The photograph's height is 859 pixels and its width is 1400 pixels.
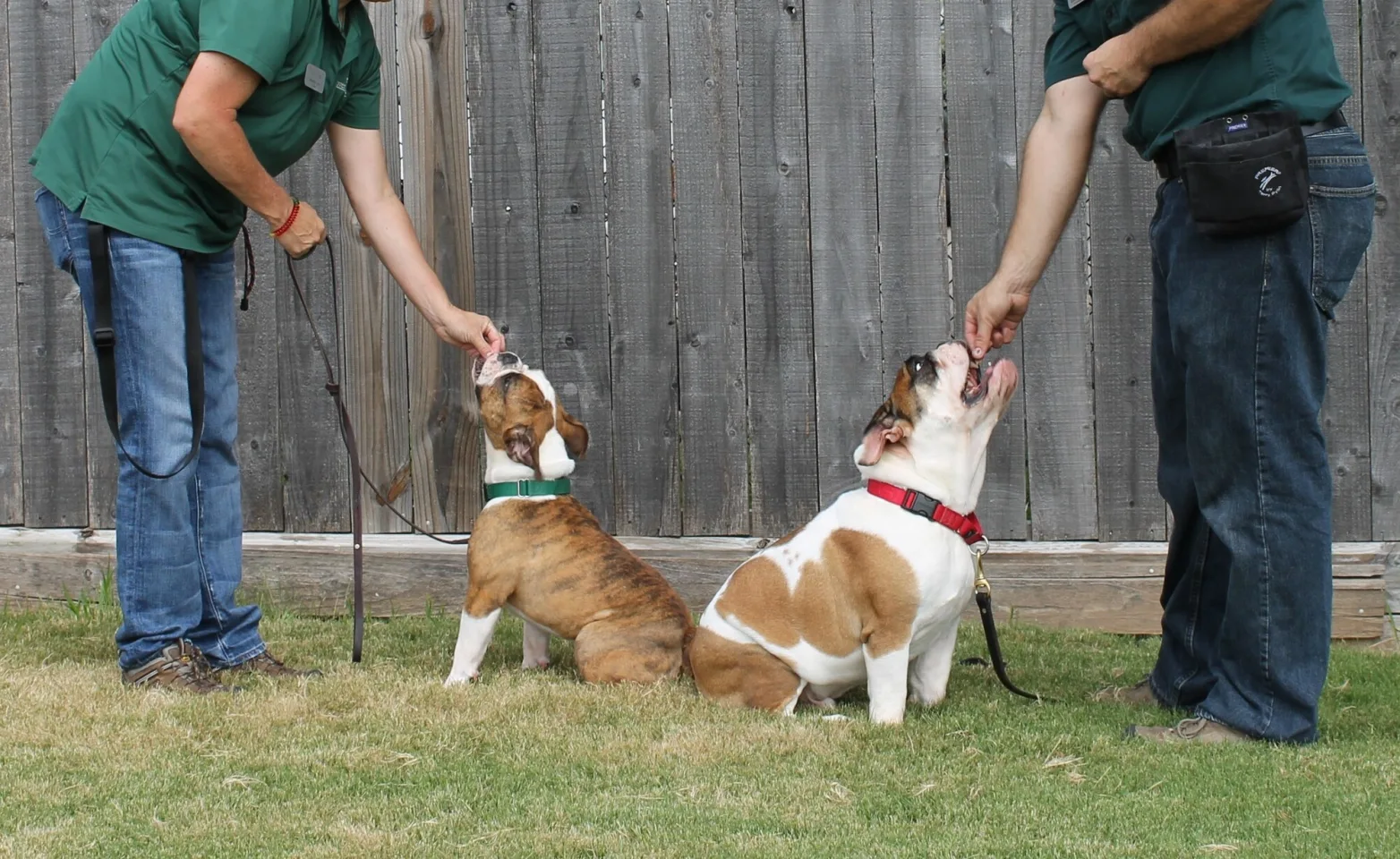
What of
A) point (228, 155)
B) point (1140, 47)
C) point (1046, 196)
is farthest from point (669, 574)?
point (1140, 47)

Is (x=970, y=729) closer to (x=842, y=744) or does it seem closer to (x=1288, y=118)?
(x=842, y=744)

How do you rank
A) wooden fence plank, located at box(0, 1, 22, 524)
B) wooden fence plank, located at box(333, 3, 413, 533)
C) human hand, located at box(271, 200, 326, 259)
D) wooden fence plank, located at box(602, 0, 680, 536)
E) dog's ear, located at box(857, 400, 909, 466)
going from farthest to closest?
wooden fence plank, located at box(0, 1, 22, 524) → wooden fence plank, located at box(333, 3, 413, 533) → wooden fence plank, located at box(602, 0, 680, 536) → human hand, located at box(271, 200, 326, 259) → dog's ear, located at box(857, 400, 909, 466)

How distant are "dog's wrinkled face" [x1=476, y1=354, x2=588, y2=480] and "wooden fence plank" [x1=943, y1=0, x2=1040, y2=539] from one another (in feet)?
5.20

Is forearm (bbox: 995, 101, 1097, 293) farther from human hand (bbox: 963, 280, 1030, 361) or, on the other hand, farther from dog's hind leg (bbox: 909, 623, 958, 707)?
dog's hind leg (bbox: 909, 623, 958, 707)

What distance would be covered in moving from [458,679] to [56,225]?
6.20ft

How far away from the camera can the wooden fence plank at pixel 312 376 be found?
18.7 ft

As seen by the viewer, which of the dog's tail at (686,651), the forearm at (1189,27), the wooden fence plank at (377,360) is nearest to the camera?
the forearm at (1189,27)

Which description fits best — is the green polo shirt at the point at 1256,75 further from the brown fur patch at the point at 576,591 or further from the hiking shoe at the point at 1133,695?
the brown fur patch at the point at 576,591

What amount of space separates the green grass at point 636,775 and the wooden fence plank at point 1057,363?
86 centimetres

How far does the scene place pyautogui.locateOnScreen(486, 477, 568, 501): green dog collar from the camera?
4809 mm

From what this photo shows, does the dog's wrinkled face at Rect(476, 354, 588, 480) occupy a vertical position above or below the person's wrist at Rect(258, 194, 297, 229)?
below

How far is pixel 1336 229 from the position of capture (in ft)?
11.6

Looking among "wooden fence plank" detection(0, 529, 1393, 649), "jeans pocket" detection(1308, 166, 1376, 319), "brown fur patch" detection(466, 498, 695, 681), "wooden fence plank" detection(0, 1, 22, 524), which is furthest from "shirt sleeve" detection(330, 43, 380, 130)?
"jeans pocket" detection(1308, 166, 1376, 319)

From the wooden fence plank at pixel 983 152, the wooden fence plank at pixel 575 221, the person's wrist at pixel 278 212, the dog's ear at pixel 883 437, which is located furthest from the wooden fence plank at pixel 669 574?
the person's wrist at pixel 278 212
